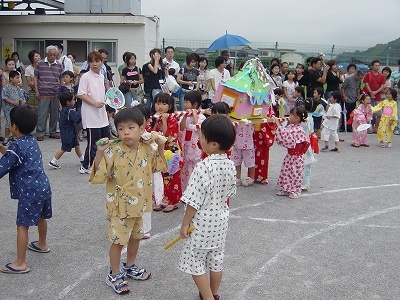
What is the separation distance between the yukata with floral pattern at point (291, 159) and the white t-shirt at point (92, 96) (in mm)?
2746

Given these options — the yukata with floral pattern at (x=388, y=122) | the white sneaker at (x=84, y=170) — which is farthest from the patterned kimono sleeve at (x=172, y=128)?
the yukata with floral pattern at (x=388, y=122)

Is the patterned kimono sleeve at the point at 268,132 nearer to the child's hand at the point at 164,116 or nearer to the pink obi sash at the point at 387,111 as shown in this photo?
the child's hand at the point at 164,116

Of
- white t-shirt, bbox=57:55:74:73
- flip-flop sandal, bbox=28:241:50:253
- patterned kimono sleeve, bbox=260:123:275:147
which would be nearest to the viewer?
flip-flop sandal, bbox=28:241:50:253

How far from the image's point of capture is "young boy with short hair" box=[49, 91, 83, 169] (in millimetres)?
8055

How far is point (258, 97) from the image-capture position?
22.9 feet

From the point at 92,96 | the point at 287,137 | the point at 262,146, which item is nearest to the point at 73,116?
the point at 92,96

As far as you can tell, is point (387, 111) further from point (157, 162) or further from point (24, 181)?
point (24, 181)

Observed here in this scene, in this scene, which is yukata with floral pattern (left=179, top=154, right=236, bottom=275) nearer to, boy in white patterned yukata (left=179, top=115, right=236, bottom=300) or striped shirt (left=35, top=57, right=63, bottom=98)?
boy in white patterned yukata (left=179, top=115, right=236, bottom=300)

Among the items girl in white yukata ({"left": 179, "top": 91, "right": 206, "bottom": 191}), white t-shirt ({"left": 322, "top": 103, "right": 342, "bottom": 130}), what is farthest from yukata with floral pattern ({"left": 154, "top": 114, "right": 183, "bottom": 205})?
white t-shirt ({"left": 322, "top": 103, "right": 342, "bottom": 130})

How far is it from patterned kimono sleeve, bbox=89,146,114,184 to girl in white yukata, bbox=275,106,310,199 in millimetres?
3503

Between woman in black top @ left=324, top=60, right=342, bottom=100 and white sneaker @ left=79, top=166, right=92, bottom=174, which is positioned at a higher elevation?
woman in black top @ left=324, top=60, right=342, bottom=100

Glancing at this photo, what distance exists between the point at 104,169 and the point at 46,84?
7390 mm

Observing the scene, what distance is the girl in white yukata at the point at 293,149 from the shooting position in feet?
22.3

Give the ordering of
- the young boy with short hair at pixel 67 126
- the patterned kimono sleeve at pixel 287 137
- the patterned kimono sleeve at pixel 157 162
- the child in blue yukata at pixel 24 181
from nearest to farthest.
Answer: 1. the patterned kimono sleeve at pixel 157 162
2. the child in blue yukata at pixel 24 181
3. the patterned kimono sleeve at pixel 287 137
4. the young boy with short hair at pixel 67 126
